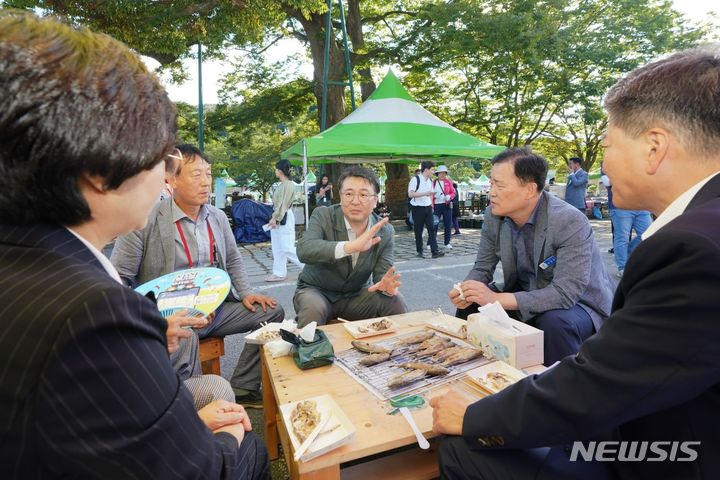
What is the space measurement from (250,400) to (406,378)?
1583 mm

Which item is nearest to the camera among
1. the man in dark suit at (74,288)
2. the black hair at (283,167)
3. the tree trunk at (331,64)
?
the man in dark suit at (74,288)

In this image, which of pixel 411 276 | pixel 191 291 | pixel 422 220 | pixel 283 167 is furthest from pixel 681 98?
pixel 422 220

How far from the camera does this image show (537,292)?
Result: 2.62 m

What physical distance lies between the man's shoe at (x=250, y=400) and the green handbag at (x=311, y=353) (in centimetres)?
100

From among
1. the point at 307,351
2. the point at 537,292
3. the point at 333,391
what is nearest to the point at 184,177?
the point at 307,351

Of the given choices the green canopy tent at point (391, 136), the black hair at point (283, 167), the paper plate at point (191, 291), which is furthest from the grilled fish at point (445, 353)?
the black hair at point (283, 167)

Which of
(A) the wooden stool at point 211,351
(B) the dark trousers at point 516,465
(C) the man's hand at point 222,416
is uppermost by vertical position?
(C) the man's hand at point 222,416

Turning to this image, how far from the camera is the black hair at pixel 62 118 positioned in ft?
2.47

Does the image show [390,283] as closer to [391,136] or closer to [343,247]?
[343,247]

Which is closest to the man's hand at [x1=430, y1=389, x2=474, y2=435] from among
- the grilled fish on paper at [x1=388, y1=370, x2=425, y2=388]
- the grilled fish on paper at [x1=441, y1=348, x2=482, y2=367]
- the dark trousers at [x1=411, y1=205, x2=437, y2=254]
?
the grilled fish on paper at [x1=388, y1=370, x2=425, y2=388]

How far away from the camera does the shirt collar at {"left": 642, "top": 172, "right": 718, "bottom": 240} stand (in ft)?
3.57

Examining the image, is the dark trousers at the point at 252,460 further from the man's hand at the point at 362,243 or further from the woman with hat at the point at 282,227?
the woman with hat at the point at 282,227

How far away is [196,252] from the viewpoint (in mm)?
2965

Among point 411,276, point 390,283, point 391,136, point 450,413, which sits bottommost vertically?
point 411,276
